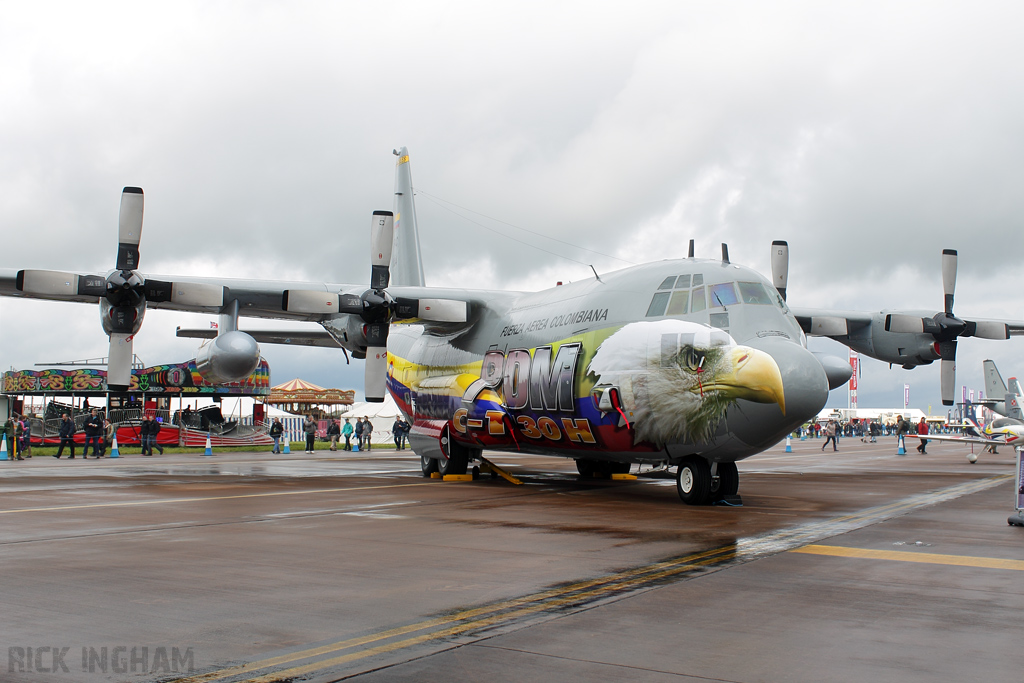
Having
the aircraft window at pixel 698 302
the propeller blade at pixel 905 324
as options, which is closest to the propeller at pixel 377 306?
the aircraft window at pixel 698 302

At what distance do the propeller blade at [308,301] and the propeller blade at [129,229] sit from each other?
10.5ft

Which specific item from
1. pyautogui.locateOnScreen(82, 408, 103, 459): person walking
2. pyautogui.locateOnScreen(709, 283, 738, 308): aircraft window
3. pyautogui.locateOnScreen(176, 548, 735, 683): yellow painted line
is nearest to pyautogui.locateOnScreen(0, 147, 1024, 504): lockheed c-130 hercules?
pyautogui.locateOnScreen(709, 283, 738, 308): aircraft window

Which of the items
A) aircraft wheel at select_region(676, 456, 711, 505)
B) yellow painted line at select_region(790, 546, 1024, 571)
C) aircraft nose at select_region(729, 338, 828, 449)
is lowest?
yellow painted line at select_region(790, 546, 1024, 571)

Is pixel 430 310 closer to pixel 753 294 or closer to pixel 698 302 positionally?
pixel 698 302

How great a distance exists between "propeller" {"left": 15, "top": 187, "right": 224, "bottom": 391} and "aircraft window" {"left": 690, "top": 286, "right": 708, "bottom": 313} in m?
10.5

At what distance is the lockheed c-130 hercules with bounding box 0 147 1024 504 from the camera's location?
40.2 ft

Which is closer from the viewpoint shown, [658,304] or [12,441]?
[658,304]

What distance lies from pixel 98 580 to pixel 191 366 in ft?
122

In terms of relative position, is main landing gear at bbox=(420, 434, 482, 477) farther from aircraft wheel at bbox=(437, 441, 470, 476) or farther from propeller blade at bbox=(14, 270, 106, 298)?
propeller blade at bbox=(14, 270, 106, 298)

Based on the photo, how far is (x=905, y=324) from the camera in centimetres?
2138

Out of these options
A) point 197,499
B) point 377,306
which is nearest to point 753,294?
point 377,306

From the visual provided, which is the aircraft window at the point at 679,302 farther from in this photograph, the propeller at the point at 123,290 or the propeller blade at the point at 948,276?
the propeller blade at the point at 948,276

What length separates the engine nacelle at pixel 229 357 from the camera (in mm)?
17875

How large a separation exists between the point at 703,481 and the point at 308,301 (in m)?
9.65
